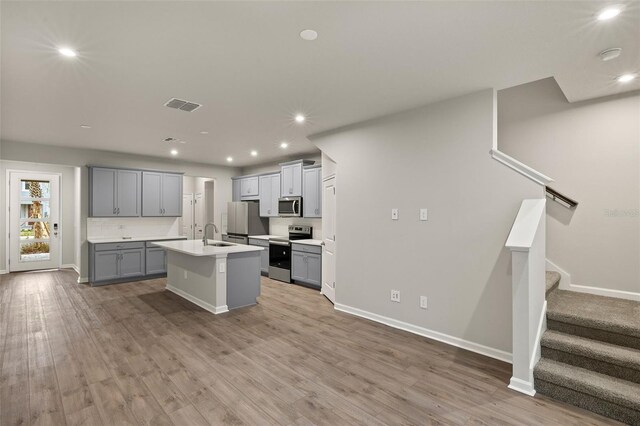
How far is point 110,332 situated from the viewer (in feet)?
11.7

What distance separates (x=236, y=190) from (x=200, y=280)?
383 cm

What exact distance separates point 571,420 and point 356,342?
1779mm

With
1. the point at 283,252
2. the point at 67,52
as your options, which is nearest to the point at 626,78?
the point at 67,52

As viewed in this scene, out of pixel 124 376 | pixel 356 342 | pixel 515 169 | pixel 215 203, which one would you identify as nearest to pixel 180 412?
pixel 124 376

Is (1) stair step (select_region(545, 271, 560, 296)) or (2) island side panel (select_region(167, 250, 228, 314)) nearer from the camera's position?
(1) stair step (select_region(545, 271, 560, 296))

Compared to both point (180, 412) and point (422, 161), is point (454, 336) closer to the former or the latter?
point (422, 161)

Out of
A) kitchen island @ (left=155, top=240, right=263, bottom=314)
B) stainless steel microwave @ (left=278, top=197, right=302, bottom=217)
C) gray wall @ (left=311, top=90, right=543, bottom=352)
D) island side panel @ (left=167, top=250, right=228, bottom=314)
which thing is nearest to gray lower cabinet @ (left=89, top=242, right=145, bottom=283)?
island side panel @ (left=167, top=250, right=228, bottom=314)

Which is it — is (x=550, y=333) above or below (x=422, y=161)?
below

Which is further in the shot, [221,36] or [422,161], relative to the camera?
[422,161]

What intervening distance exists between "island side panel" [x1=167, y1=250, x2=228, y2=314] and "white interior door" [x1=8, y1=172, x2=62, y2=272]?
4161 mm

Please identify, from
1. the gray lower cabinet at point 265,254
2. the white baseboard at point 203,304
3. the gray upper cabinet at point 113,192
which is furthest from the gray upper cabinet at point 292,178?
the gray upper cabinet at point 113,192

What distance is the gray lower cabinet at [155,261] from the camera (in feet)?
20.9

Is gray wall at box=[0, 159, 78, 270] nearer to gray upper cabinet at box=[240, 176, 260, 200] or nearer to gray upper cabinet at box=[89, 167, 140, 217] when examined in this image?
gray upper cabinet at box=[89, 167, 140, 217]

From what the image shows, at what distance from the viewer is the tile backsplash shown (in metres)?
6.32
